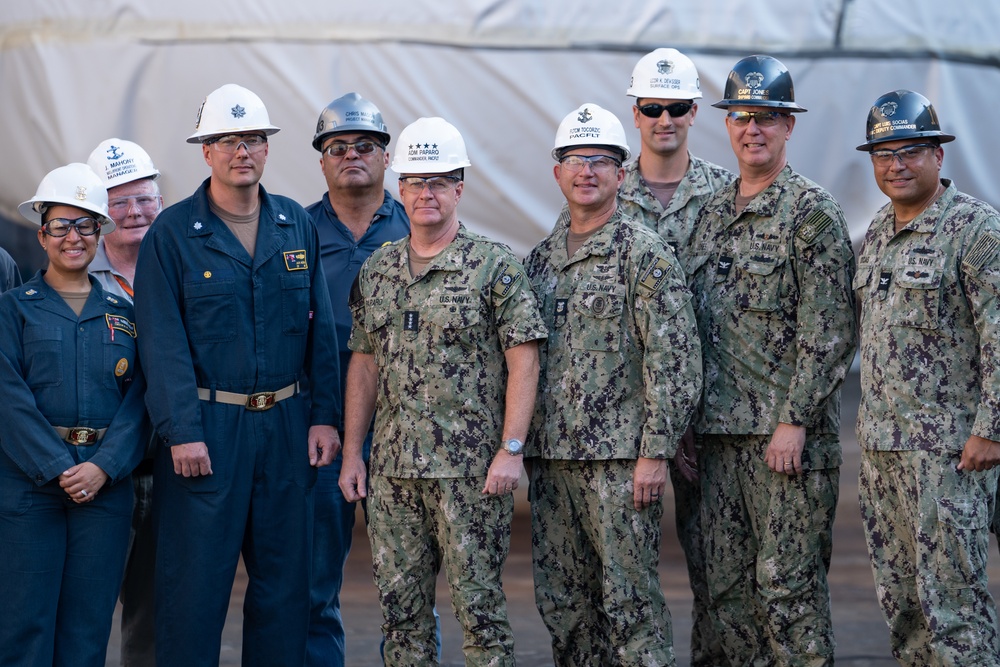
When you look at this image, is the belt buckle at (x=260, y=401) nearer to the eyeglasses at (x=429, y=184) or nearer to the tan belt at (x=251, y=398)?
the tan belt at (x=251, y=398)

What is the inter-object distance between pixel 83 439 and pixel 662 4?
2.60 m

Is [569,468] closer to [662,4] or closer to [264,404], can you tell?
[264,404]

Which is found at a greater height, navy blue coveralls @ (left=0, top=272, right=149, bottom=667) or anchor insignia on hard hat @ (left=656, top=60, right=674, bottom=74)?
anchor insignia on hard hat @ (left=656, top=60, right=674, bottom=74)

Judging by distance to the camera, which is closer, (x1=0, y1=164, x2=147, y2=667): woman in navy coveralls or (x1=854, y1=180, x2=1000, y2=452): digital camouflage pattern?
(x1=854, y1=180, x2=1000, y2=452): digital camouflage pattern

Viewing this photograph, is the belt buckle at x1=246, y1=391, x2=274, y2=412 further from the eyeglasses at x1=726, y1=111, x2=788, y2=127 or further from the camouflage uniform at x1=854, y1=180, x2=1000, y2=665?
the camouflage uniform at x1=854, y1=180, x2=1000, y2=665

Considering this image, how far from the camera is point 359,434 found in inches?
141

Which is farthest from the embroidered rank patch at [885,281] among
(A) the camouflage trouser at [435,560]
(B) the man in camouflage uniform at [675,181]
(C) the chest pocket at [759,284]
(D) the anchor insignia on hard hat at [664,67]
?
(A) the camouflage trouser at [435,560]

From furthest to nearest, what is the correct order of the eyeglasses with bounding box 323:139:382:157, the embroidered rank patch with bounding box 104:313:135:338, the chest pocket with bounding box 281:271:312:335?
the eyeglasses with bounding box 323:139:382:157, the chest pocket with bounding box 281:271:312:335, the embroidered rank patch with bounding box 104:313:135:338

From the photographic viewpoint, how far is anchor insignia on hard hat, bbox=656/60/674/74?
13.0ft

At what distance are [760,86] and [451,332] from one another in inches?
45.3

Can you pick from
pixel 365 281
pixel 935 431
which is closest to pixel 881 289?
pixel 935 431

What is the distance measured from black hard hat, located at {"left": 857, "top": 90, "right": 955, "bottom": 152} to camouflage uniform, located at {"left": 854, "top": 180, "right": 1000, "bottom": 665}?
0.19m

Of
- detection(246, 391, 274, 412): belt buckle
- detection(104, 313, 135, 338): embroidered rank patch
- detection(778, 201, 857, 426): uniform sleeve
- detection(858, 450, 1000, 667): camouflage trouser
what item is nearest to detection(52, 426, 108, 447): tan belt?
detection(104, 313, 135, 338): embroidered rank patch

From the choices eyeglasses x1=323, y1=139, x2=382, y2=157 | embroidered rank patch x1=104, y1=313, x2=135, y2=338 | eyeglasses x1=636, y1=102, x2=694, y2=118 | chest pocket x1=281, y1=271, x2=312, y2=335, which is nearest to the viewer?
embroidered rank patch x1=104, y1=313, x2=135, y2=338
